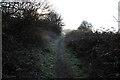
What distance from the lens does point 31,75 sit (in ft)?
25.3

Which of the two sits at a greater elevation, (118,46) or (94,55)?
(118,46)

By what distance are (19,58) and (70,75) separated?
3206 mm

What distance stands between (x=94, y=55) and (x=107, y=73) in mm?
2816

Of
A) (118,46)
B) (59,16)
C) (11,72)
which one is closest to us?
(11,72)

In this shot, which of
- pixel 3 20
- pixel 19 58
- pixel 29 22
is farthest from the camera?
pixel 29 22

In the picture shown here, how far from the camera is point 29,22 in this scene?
47.7ft

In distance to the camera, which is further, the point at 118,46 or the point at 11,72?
the point at 118,46

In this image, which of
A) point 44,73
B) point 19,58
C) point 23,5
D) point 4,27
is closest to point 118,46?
point 44,73

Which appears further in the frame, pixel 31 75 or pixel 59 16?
pixel 59 16

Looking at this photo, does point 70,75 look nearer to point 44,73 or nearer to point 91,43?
point 44,73

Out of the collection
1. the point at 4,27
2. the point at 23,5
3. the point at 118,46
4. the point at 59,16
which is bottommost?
the point at 118,46

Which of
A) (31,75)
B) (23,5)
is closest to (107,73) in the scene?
(31,75)

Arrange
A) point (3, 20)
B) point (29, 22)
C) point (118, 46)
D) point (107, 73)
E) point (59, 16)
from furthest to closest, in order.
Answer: point (59, 16), point (29, 22), point (3, 20), point (118, 46), point (107, 73)

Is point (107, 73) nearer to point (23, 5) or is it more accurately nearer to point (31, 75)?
point (31, 75)
